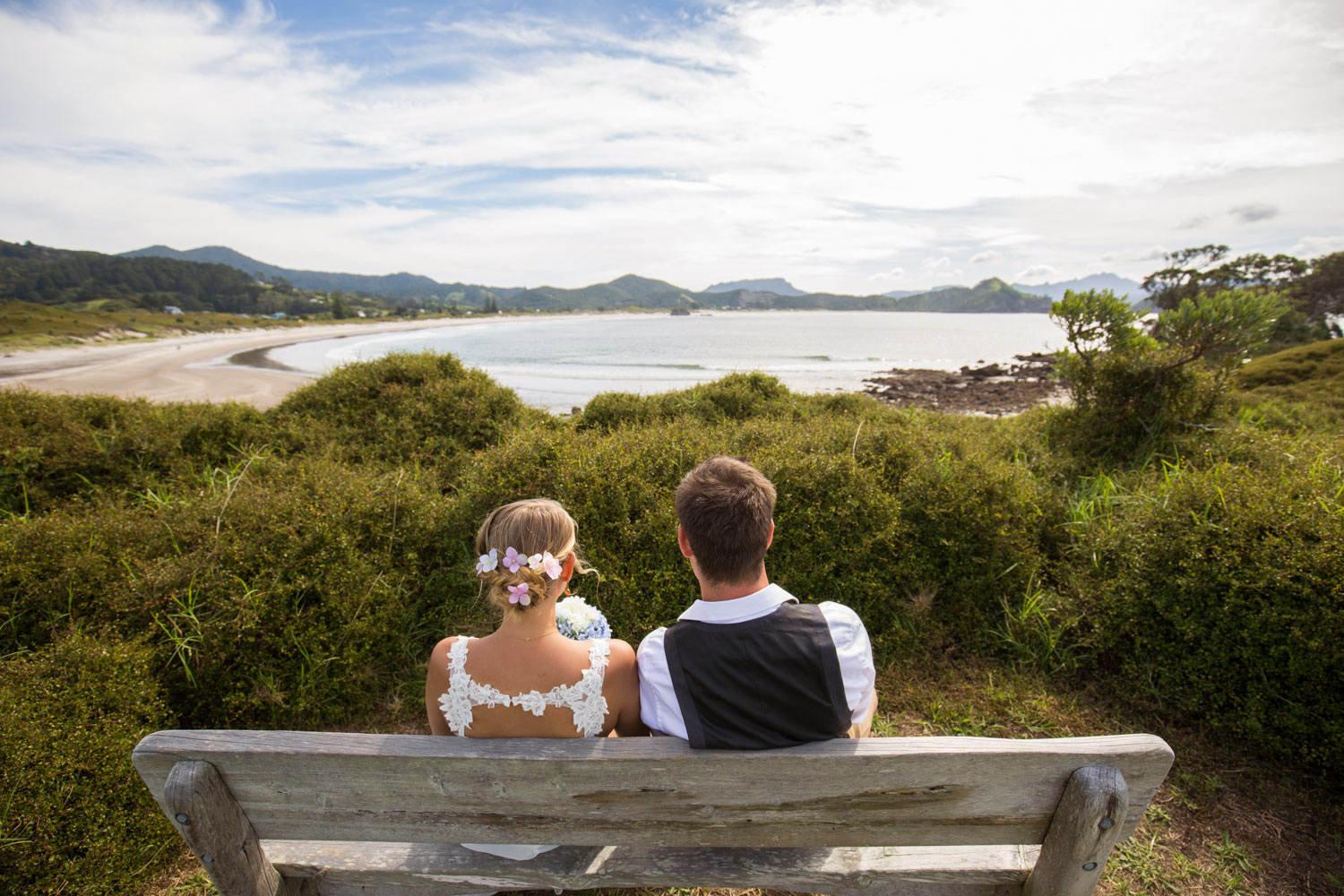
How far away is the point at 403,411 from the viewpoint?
699 centimetres

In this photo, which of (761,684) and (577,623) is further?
(577,623)

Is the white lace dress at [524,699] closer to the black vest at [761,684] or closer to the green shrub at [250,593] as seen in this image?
the black vest at [761,684]

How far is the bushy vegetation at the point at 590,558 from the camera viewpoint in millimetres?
3244

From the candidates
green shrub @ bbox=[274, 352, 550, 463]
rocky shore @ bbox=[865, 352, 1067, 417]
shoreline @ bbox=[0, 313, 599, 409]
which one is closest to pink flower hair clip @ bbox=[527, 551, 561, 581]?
green shrub @ bbox=[274, 352, 550, 463]

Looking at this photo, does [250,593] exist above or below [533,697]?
below

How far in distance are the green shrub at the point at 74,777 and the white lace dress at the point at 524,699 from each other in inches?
76.7

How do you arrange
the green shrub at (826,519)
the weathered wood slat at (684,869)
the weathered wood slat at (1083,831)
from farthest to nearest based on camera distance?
the green shrub at (826,519) → the weathered wood slat at (684,869) → the weathered wood slat at (1083,831)

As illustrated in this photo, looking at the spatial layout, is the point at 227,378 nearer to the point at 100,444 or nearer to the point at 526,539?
the point at 100,444

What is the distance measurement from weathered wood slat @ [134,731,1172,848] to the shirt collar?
0.41 m

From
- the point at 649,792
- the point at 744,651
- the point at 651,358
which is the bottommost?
the point at 649,792

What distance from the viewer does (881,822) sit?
179 centimetres

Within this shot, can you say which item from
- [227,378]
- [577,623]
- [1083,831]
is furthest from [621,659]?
[227,378]

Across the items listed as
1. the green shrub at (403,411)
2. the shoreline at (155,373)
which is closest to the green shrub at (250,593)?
the green shrub at (403,411)

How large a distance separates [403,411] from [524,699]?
5.75 metres
